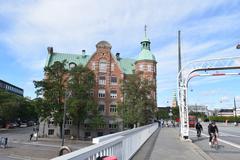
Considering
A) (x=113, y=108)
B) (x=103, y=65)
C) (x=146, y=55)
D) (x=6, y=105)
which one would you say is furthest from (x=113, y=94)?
(x=6, y=105)

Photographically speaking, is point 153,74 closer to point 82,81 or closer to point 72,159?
point 82,81

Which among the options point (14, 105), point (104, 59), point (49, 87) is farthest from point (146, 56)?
point (14, 105)

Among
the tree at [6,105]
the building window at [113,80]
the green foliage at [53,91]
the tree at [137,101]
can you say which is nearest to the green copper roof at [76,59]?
the building window at [113,80]

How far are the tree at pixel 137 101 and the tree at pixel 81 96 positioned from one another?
10128 mm

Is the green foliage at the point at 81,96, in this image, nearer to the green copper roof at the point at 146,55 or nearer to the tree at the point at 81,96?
the tree at the point at 81,96

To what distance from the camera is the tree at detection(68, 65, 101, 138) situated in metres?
58.1

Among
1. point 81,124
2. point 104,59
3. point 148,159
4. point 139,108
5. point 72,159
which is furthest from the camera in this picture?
point 104,59

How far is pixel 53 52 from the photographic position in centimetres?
7944

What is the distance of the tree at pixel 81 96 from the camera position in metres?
58.1

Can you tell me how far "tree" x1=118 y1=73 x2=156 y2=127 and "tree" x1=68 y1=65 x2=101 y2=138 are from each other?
1013 cm

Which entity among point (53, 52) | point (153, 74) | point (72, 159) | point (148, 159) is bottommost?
point (148, 159)

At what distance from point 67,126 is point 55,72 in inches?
458

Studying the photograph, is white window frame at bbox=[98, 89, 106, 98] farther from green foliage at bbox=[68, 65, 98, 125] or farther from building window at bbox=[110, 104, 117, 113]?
green foliage at bbox=[68, 65, 98, 125]

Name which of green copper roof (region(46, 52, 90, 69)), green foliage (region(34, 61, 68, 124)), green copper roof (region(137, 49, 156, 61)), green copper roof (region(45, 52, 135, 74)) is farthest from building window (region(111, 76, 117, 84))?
green foliage (region(34, 61, 68, 124))
